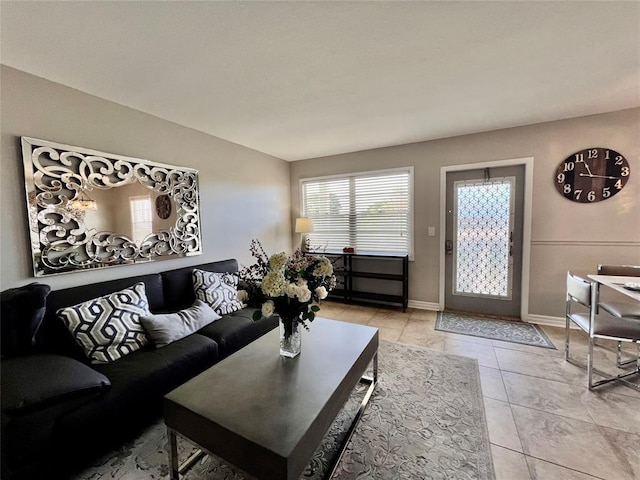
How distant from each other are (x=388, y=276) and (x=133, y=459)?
3.23 metres

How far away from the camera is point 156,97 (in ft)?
7.42

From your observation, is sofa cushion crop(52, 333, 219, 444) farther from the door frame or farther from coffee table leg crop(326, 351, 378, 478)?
the door frame

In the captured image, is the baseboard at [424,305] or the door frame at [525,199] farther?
the baseboard at [424,305]

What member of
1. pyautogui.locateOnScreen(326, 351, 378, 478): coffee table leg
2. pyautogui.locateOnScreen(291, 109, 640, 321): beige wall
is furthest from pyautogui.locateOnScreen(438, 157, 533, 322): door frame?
pyautogui.locateOnScreen(326, 351, 378, 478): coffee table leg

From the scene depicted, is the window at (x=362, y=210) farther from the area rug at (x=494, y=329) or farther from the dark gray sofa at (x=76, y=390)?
the dark gray sofa at (x=76, y=390)

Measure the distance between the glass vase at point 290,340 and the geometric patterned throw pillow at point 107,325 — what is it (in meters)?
1.12

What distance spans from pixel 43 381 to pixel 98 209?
139 cm

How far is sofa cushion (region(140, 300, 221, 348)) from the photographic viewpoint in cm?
198

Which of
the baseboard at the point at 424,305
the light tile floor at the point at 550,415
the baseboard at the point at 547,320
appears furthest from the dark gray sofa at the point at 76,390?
the baseboard at the point at 547,320

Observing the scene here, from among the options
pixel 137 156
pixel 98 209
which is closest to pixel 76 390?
pixel 98 209

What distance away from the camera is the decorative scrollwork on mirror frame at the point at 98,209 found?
74.6 inches

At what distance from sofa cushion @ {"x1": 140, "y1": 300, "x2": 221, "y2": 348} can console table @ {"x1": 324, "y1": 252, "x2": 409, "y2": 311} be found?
7.26ft

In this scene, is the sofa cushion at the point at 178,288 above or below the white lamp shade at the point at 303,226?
below

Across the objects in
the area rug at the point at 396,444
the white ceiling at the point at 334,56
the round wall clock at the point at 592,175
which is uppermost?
the white ceiling at the point at 334,56
